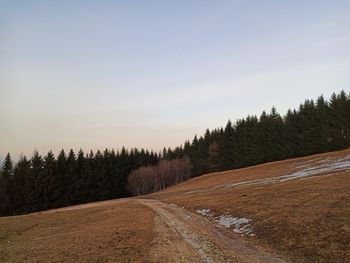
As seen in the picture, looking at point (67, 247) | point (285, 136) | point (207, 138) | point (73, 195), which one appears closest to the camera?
point (67, 247)

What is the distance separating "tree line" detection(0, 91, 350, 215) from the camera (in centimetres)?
8844

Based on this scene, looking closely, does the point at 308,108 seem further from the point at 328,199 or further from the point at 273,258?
the point at 273,258

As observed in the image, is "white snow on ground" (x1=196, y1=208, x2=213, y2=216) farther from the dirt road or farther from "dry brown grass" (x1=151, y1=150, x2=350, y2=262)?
the dirt road

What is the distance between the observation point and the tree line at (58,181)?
86000 millimetres

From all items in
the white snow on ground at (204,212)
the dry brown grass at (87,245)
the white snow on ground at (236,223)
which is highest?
the dry brown grass at (87,245)

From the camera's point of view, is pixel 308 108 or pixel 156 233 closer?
pixel 156 233

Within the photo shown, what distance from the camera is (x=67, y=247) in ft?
67.5

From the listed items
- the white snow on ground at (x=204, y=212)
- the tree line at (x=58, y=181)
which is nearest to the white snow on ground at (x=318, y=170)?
the white snow on ground at (x=204, y=212)

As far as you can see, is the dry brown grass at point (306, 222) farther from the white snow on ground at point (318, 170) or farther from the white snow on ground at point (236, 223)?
the white snow on ground at point (318, 170)

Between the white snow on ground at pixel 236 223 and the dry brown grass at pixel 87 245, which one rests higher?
the dry brown grass at pixel 87 245

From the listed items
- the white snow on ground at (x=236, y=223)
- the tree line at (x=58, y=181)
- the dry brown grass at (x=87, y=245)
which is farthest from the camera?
the tree line at (x=58, y=181)

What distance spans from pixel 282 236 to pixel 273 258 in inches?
147

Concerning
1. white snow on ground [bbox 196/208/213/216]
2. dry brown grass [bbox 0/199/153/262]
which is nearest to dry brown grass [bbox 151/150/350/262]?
white snow on ground [bbox 196/208/213/216]

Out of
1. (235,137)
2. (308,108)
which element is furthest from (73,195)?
(308,108)
